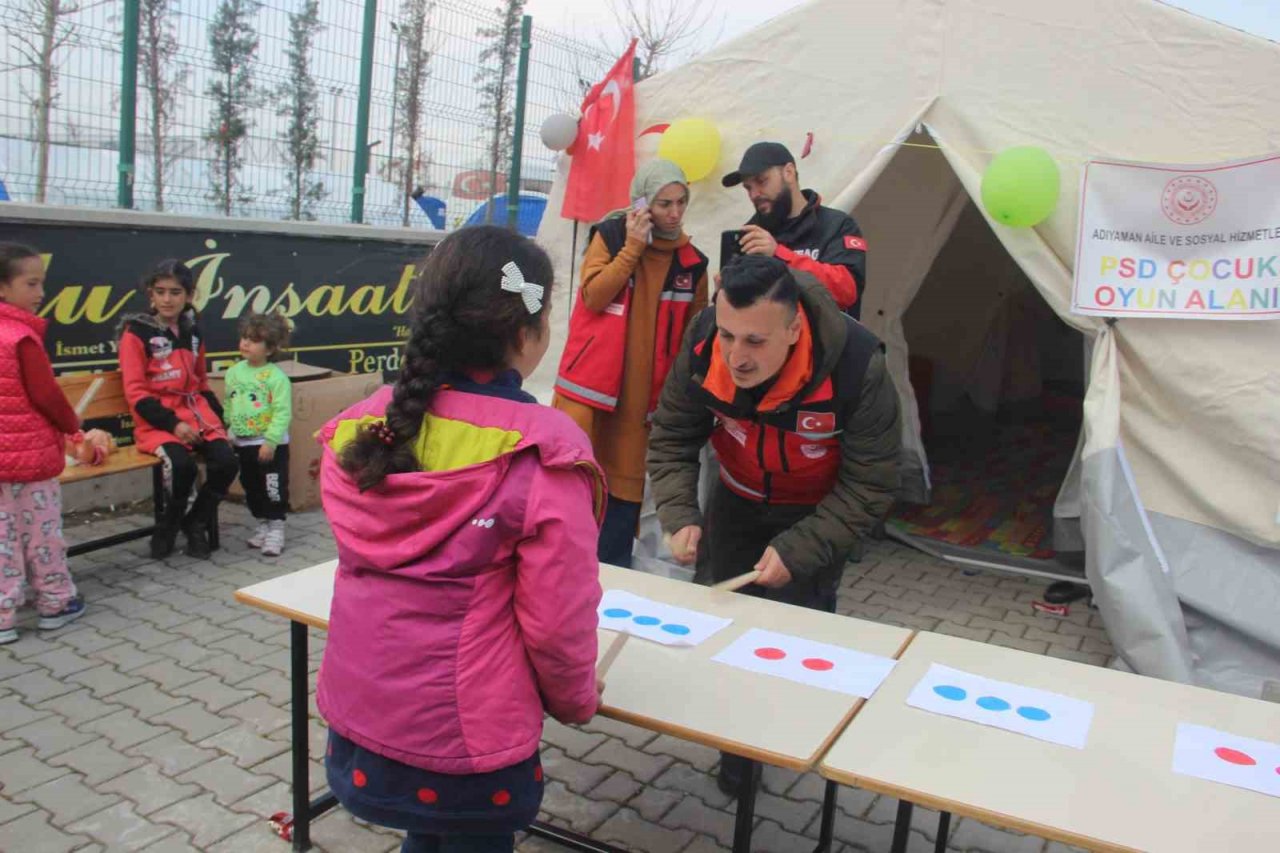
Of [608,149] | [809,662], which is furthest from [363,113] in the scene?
[809,662]

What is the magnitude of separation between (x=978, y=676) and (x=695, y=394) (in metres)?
0.99

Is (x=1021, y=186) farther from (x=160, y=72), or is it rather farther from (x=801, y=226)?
(x=160, y=72)

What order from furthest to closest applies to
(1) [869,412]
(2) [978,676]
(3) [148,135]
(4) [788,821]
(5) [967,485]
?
(5) [967,485] < (3) [148,135] < (4) [788,821] < (1) [869,412] < (2) [978,676]

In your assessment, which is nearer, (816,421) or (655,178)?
(816,421)

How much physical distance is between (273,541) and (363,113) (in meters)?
2.87

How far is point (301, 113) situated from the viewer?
5844mm

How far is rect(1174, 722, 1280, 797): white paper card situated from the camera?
1778 millimetres

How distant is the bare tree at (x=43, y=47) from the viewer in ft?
14.7

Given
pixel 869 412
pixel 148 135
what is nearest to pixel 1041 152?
pixel 869 412

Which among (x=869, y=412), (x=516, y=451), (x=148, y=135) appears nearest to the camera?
(x=516, y=451)

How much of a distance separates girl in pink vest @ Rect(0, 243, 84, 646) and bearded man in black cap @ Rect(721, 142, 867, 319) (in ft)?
8.40

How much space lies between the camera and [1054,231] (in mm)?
4254

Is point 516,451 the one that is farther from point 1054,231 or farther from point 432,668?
point 1054,231

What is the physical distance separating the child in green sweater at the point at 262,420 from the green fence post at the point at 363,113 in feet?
5.72
